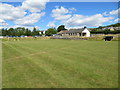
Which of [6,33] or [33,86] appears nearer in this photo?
[33,86]

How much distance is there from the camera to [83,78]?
424 centimetres

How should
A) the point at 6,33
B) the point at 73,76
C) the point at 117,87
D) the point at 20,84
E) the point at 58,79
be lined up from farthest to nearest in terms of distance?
the point at 6,33, the point at 73,76, the point at 58,79, the point at 20,84, the point at 117,87

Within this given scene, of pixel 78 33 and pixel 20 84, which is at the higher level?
pixel 78 33

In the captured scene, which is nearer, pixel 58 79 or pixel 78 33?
pixel 58 79

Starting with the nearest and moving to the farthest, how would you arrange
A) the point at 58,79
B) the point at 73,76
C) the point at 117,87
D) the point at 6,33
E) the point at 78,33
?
the point at 117,87
the point at 58,79
the point at 73,76
the point at 78,33
the point at 6,33

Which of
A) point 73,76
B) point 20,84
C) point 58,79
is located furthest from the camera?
point 73,76

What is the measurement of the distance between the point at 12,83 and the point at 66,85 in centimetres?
206

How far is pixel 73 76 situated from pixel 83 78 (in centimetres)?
45

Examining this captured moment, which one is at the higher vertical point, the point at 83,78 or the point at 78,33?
the point at 78,33

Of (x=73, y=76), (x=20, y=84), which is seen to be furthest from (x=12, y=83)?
(x=73, y=76)

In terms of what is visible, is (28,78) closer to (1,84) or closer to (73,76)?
(1,84)

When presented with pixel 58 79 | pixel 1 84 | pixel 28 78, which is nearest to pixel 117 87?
pixel 58 79

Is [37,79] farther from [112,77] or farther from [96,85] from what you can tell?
[112,77]

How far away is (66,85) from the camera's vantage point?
12.1ft
